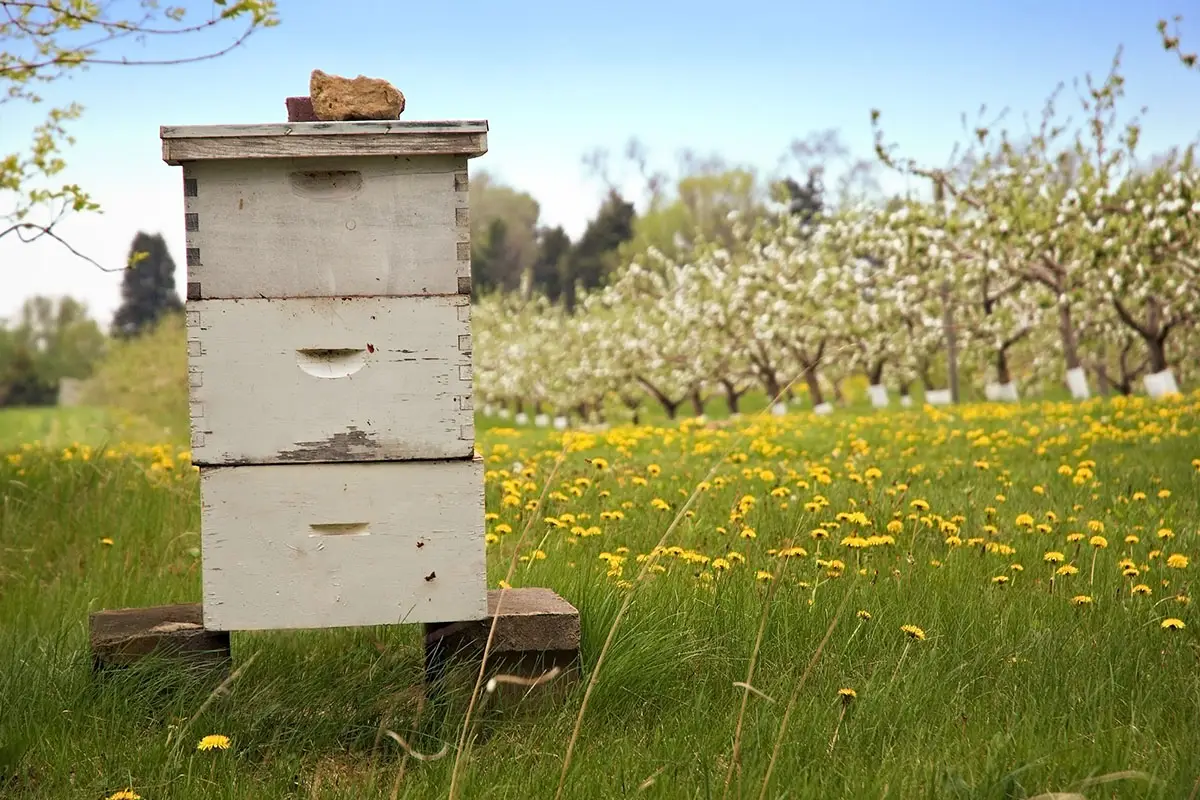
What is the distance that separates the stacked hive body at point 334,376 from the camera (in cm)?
386

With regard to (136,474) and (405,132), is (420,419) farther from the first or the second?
(136,474)

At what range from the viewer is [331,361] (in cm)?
391

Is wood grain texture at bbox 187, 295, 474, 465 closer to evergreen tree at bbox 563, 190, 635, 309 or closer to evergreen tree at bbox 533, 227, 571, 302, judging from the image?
evergreen tree at bbox 563, 190, 635, 309

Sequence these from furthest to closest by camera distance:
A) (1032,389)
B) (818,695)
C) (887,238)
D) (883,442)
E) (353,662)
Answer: (1032,389)
(887,238)
(883,442)
(353,662)
(818,695)

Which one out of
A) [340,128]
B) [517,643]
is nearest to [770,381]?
[517,643]

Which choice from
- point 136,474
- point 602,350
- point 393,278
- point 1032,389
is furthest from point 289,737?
point 1032,389

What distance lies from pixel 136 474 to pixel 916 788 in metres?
6.97

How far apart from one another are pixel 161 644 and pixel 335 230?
1.51 metres

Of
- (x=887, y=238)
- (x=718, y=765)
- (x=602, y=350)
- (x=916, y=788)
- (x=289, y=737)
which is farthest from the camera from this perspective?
(x=602, y=350)

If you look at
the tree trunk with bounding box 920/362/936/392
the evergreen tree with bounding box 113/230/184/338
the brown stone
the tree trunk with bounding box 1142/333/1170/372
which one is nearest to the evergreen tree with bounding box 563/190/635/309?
the evergreen tree with bounding box 113/230/184/338

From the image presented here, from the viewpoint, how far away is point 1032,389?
3731 cm

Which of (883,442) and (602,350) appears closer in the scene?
(883,442)

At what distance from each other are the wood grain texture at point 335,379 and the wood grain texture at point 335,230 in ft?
0.24

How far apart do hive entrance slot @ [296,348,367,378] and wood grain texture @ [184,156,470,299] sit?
19 cm
